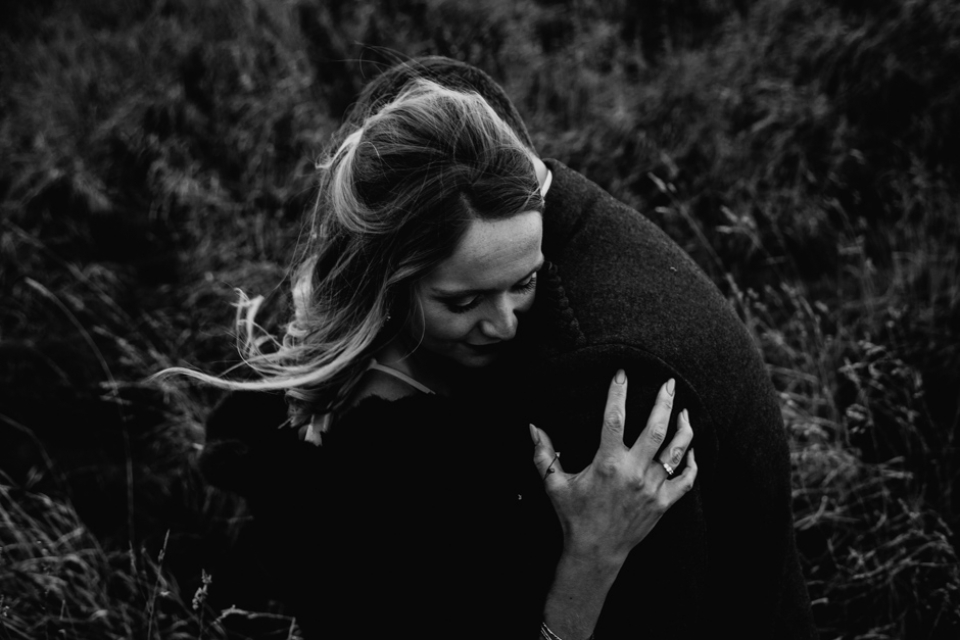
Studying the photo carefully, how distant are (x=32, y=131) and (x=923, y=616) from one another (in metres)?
5.20

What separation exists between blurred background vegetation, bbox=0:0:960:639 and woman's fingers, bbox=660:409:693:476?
1.08 metres

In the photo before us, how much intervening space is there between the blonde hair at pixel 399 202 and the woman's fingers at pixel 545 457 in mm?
444

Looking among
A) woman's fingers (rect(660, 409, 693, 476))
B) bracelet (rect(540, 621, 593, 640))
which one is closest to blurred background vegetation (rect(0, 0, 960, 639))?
bracelet (rect(540, 621, 593, 640))

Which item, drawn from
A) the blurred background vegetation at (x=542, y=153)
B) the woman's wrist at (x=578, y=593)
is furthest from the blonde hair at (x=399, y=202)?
the woman's wrist at (x=578, y=593)

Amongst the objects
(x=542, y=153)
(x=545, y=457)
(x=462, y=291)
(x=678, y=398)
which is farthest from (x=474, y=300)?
(x=542, y=153)

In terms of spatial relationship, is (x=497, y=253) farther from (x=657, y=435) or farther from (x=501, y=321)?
(x=657, y=435)

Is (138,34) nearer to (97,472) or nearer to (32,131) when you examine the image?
(32,131)

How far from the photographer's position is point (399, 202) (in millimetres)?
1726

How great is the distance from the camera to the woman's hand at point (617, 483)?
5.07 ft

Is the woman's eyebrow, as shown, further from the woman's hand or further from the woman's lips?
the woman's hand

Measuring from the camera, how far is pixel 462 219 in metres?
1.70

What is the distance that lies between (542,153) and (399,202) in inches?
97.6

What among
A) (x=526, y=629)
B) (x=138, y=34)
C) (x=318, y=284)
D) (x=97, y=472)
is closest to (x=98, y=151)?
(x=138, y=34)

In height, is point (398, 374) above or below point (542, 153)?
above
